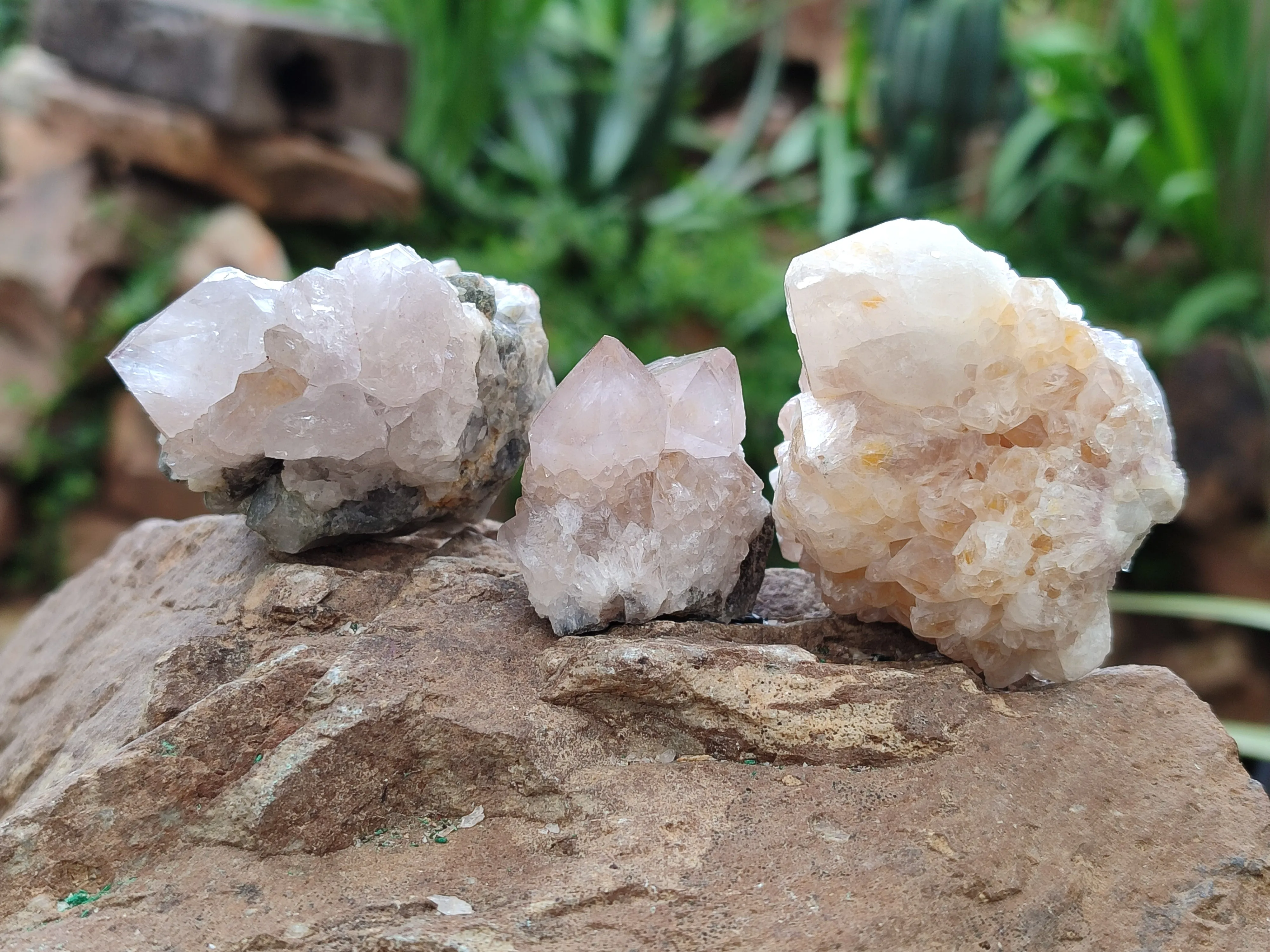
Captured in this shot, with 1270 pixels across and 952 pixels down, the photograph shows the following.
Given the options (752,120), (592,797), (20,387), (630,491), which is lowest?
(20,387)

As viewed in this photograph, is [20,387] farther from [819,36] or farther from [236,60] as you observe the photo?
[819,36]

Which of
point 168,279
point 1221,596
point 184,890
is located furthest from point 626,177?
point 184,890

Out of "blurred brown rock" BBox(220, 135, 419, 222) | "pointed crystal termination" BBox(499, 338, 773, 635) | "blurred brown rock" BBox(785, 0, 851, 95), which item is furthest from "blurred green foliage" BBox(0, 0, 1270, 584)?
"pointed crystal termination" BBox(499, 338, 773, 635)

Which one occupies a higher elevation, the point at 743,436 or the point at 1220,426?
the point at 743,436

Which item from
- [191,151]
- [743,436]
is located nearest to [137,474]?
[191,151]

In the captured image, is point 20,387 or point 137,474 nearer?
point 20,387

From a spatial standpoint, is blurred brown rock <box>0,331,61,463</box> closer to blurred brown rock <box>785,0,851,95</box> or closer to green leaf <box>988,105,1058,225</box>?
green leaf <box>988,105,1058,225</box>

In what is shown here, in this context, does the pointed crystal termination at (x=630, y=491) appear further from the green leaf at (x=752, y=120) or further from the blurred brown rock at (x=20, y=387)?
the green leaf at (x=752, y=120)
